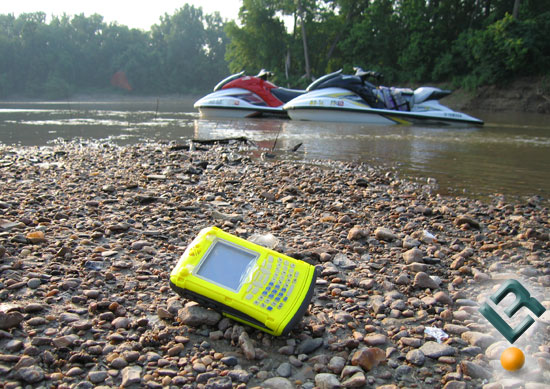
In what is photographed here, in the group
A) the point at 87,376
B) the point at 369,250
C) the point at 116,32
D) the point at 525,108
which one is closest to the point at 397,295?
the point at 369,250

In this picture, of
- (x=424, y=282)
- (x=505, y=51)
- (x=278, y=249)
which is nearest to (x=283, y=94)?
(x=278, y=249)

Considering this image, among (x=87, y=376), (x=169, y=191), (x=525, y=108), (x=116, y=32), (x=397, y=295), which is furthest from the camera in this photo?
(x=116, y=32)

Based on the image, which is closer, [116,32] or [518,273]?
[518,273]

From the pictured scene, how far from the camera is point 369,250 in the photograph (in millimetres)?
2895

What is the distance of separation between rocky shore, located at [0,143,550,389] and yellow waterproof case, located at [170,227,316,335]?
148 millimetres

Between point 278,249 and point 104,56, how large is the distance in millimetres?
73191

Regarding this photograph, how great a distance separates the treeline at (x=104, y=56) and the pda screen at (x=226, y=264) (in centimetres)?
5319

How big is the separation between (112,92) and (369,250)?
63.4 m

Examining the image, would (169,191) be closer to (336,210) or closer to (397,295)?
(336,210)

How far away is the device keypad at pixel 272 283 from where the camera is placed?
1.77 meters

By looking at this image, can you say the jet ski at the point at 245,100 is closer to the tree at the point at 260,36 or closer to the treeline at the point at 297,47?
the treeline at the point at 297,47

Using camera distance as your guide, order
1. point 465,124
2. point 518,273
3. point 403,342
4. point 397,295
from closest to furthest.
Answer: point 403,342 < point 397,295 < point 518,273 < point 465,124

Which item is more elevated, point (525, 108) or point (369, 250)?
point (525, 108)

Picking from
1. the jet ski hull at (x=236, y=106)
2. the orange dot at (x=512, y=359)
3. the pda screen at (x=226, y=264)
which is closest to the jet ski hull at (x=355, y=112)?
the jet ski hull at (x=236, y=106)
